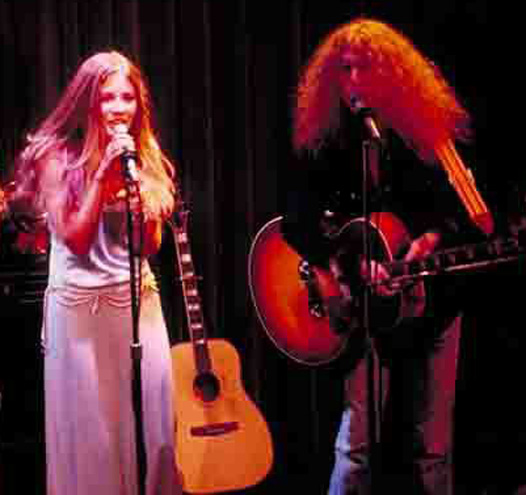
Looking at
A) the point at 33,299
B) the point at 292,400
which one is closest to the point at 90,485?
the point at 33,299

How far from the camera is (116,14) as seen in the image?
4188 mm

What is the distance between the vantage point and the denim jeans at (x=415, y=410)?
10.8 feet

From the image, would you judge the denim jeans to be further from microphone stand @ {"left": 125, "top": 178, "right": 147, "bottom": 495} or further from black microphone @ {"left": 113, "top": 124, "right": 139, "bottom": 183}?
black microphone @ {"left": 113, "top": 124, "right": 139, "bottom": 183}

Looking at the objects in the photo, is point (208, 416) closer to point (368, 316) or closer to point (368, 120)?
point (368, 316)

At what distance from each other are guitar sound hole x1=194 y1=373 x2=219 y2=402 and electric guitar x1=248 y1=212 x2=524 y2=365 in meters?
0.40

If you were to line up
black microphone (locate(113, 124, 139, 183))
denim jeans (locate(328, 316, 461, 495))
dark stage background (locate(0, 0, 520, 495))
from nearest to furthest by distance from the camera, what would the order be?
black microphone (locate(113, 124, 139, 183)) → denim jeans (locate(328, 316, 461, 495)) → dark stage background (locate(0, 0, 520, 495))

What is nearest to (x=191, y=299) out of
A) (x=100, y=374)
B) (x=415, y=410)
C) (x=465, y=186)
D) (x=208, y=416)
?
(x=208, y=416)

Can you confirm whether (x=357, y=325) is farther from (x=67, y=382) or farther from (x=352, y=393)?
(x=67, y=382)

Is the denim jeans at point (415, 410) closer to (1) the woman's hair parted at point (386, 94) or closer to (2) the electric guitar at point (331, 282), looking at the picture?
(2) the electric guitar at point (331, 282)

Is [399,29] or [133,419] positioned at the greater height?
[399,29]

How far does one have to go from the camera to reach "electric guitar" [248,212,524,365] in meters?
3.08

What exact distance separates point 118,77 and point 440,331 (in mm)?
1477

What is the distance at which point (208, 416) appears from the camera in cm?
393

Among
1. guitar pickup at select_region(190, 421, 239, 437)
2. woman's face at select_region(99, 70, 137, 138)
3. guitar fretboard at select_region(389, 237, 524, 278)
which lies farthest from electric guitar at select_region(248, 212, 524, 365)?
woman's face at select_region(99, 70, 137, 138)
